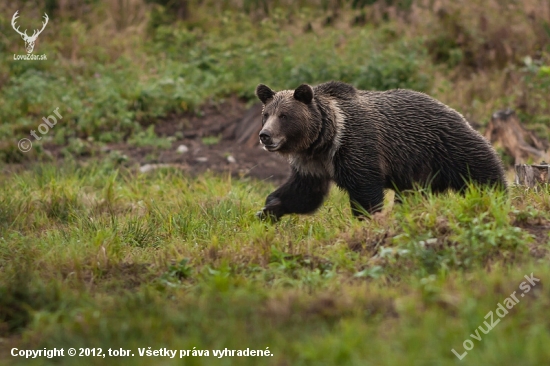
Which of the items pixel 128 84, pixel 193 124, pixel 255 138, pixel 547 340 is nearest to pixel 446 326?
pixel 547 340

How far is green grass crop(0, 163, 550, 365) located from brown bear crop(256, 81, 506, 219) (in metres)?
0.32

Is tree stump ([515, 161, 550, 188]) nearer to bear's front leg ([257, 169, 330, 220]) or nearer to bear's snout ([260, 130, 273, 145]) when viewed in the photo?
bear's front leg ([257, 169, 330, 220])

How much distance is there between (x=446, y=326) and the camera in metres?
3.86

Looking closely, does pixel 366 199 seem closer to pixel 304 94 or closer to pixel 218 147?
pixel 304 94

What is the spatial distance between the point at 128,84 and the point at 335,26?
407 centimetres

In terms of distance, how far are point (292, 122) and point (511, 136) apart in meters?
4.27

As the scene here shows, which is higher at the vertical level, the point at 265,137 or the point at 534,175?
the point at 265,137

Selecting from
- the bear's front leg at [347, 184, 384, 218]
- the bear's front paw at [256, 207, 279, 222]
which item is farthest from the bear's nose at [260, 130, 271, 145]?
the bear's front leg at [347, 184, 384, 218]

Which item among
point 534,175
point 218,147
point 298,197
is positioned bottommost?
point 218,147

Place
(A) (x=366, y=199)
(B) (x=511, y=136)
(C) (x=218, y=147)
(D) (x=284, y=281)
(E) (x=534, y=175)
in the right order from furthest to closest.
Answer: (C) (x=218, y=147)
(B) (x=511, y=136)
(E) (x=534, y=175)
(A) (x=366, y=199)
(D) (x=284, y=281)

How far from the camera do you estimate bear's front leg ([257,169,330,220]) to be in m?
6.70

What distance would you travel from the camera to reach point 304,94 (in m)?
6.53

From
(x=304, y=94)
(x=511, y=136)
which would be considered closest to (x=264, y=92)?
(x=304, y=94)

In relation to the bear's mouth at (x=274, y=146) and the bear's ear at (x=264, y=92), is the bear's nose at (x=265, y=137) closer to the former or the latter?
the bear's mouth at (x=274, y=146)
